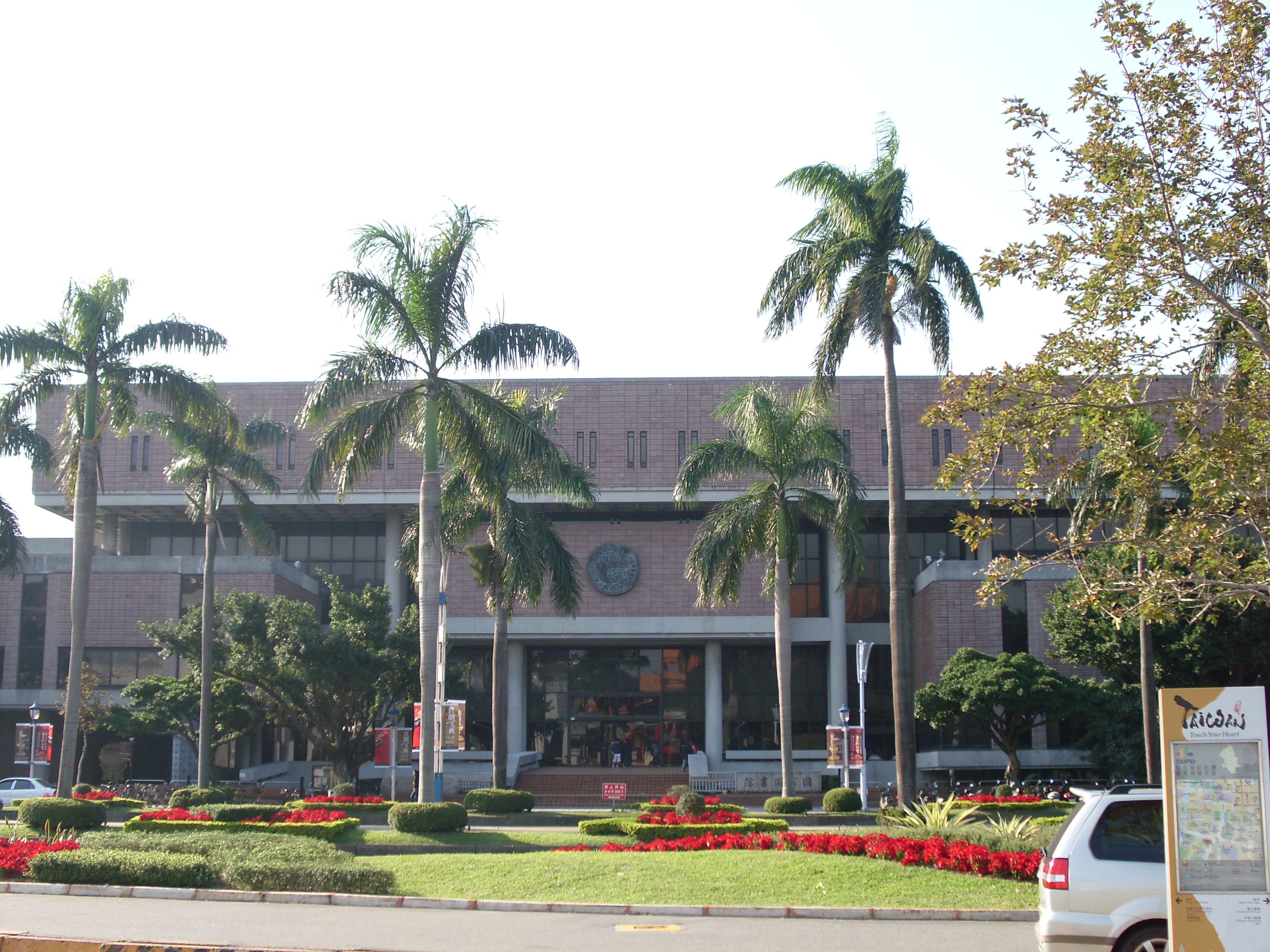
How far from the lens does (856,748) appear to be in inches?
1291

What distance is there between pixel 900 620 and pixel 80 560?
18.3 meters

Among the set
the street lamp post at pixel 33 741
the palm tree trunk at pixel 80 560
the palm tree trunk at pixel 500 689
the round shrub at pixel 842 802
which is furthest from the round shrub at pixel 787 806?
the street lamp post at pixel 33 741

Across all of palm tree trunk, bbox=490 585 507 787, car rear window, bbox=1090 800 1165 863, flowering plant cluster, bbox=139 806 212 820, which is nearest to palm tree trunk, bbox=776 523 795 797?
palm tree trunk, bbox=490 585 507 787

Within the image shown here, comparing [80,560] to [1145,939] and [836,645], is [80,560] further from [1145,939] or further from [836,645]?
[836,645]

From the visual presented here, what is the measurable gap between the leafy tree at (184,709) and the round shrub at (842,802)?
821 inches

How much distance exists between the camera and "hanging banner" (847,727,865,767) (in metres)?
32.4

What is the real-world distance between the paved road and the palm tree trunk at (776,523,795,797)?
17.2 metres

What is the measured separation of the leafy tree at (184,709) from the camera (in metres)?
38.6

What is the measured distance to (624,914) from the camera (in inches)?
522

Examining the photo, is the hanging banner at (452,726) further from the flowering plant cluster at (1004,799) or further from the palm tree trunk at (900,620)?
the flowering plant cluster at (1004,799)

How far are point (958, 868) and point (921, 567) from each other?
122 ft

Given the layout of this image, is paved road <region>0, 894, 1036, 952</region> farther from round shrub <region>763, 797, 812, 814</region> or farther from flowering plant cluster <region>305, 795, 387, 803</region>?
round shrub <region>763, 797, 812, 814</region>

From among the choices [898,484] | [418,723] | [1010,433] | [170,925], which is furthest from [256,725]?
[1010,433]

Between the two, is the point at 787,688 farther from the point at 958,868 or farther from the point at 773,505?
the point at 958,868
